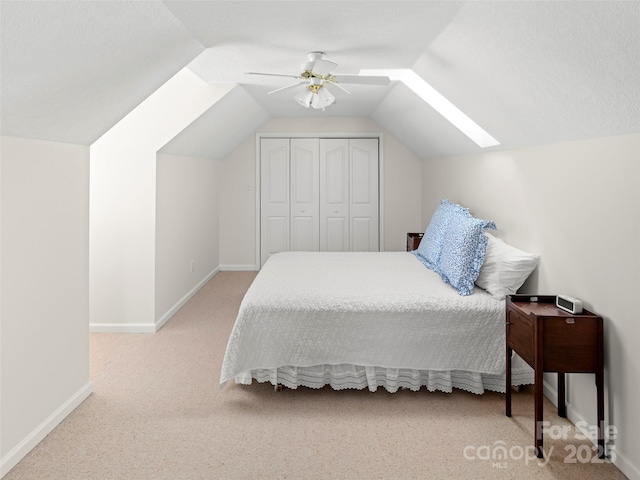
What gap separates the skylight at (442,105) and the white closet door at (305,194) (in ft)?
9.11

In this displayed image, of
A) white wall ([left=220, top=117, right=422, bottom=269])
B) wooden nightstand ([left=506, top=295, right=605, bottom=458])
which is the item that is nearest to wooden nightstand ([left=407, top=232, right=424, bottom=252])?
white wall ([left=220, top=117, right=422, bottom=269])

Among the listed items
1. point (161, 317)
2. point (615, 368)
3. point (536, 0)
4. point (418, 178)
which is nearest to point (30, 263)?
point (161, 317)

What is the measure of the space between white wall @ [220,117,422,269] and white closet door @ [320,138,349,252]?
0.28 m

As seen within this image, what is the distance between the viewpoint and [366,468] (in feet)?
7.41

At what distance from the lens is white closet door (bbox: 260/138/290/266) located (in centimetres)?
694

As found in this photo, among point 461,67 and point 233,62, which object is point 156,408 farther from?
point 461,67

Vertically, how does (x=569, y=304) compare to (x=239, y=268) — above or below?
above

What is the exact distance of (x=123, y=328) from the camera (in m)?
4.32

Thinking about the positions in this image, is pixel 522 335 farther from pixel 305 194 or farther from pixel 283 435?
pixel 305 194

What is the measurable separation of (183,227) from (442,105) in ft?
9.30

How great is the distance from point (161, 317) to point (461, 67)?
323 cm

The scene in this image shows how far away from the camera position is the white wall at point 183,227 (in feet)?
14.7

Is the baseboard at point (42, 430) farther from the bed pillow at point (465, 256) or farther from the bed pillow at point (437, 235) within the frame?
the bed pillow at point (437, 235)

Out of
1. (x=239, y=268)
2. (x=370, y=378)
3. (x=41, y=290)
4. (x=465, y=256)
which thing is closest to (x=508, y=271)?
(x=465, y=256)
